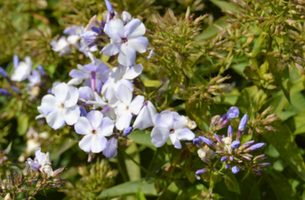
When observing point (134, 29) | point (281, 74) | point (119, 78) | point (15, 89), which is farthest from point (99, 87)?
point (15, 89)

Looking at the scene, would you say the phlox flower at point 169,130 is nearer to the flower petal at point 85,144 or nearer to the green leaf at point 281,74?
the flower petal at point 85,144

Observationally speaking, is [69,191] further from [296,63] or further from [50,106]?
[296,63]

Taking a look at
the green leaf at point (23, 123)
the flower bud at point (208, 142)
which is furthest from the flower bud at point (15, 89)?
the flower bud at point (208, 142)

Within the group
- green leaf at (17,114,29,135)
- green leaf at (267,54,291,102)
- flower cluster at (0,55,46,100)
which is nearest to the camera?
green leaf at (267,54,291,102)

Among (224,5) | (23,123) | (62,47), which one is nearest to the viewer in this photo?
(224,5)

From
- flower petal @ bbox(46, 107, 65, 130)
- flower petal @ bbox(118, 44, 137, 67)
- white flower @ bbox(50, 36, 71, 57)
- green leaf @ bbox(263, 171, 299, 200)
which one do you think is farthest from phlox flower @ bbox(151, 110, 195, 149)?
white flower @ bbox(50, 36, 71, 57)

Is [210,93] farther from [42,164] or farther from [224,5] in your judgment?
[42,164]

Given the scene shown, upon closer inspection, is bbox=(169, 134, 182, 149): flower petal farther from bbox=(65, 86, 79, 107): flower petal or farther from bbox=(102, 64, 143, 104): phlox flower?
bbox=(65, 86, 79, 107): flower petal
